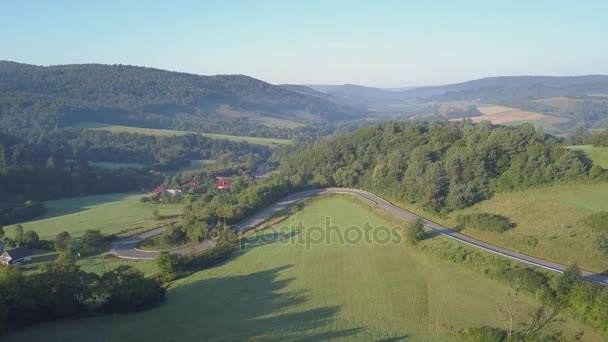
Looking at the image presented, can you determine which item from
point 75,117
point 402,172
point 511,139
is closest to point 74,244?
point 402,172

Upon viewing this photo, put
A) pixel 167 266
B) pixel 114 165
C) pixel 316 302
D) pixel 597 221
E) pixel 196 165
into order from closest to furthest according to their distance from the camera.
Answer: pixel 316 302
pixel 597 221
pixel 167 266
pixel 114 165
pixel 196 165

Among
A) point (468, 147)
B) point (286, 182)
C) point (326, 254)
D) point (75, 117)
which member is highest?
point (75, 117)

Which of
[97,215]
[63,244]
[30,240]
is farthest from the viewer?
[97,215]

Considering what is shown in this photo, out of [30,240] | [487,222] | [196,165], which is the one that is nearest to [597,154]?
[487,222]

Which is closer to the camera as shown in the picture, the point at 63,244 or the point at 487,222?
the point at 487,222

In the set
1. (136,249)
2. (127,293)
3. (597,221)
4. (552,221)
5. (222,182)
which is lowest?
(136,249)

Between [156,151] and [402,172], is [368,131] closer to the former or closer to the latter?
[402,172]

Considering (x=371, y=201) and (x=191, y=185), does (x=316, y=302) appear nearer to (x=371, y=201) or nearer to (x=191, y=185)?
(x=371, y=201)
